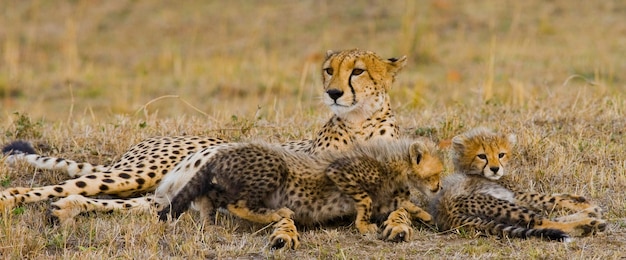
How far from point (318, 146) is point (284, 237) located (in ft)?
3.33

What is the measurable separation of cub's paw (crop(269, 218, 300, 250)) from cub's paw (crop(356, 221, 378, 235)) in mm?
286

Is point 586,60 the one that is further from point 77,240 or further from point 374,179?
point 77,240

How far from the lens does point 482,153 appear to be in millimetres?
4656

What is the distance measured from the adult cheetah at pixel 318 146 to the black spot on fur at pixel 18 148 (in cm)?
13

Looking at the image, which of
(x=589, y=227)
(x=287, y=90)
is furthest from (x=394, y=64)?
(x=287, y=90)

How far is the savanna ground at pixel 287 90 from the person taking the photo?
4051mm

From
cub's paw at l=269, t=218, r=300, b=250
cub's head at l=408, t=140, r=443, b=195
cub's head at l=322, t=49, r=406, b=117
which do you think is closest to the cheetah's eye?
cub's head at l=322, t=49, r=406, b=117

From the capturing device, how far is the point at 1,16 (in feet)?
43.1

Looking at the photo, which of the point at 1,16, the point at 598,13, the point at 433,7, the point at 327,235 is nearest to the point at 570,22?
the point at 598,13

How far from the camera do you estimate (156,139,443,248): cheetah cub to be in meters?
4.25

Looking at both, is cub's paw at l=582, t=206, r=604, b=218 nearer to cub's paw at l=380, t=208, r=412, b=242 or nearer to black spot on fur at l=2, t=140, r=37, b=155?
cub's paw at l=380, t=208, r=412, b=242

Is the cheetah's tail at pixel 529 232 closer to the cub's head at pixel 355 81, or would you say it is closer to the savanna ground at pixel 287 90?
the savanna ground at pixel 287 90

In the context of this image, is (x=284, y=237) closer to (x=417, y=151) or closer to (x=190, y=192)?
(x=190, y=192)

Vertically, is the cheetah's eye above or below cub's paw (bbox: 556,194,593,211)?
above
